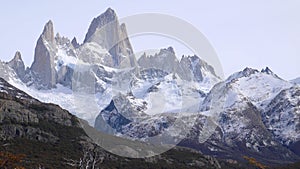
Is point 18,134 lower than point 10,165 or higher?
higher

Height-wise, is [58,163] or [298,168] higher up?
[298,168]

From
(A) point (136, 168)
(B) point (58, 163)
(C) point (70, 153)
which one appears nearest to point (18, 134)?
(C) point (70, 153)

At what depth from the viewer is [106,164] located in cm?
18975

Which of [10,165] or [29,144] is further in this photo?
[29,144]

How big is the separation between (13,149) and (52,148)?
22.2 m

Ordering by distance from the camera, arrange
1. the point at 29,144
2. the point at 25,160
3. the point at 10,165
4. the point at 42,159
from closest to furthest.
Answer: the point at 10,165 → the point at 25,160 → the point at 42,159 → the point at 29,144

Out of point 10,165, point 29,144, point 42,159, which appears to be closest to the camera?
point 10,165

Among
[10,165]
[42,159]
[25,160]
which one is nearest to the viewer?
[10,165]

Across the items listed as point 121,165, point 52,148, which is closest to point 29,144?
point 52,148

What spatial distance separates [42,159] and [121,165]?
36.4 metres

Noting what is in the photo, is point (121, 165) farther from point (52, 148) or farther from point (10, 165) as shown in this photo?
point (10, 165)

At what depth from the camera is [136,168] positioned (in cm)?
19838

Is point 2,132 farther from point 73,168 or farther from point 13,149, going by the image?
point 73,168

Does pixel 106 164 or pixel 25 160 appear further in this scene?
pixel 106 164
